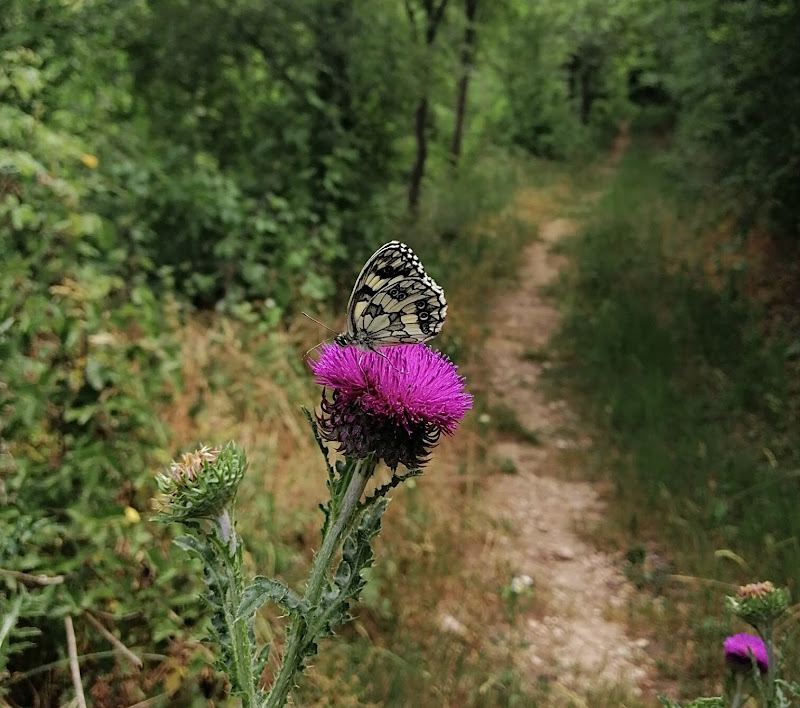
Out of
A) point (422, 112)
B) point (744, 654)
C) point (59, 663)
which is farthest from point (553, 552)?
point (422, 112)

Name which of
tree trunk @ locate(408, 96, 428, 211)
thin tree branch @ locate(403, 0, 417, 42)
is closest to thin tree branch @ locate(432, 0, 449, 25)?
thin tree branch @ locate(403, 0, 417, 42)

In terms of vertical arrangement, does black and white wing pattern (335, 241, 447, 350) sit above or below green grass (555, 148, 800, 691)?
below

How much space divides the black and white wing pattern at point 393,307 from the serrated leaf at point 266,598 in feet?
2.38

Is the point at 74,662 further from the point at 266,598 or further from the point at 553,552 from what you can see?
the point at 553,552

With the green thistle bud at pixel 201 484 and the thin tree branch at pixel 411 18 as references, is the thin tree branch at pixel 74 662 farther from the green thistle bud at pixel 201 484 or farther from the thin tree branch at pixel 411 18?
the thin tree branch at pixel 411 18

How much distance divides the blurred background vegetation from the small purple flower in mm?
1290

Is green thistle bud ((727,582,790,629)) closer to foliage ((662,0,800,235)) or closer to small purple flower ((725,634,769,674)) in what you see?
small purple flower ((725,634,769,674))

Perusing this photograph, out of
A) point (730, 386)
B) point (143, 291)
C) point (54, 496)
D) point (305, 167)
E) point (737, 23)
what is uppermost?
point (737, 23)

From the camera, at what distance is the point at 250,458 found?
15.1 ft

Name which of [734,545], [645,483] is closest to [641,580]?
[734,545]

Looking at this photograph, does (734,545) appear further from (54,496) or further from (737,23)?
(737,23)

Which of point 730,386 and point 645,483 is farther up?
point 730,386

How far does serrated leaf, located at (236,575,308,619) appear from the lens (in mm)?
1591

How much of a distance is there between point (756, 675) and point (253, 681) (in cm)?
156
